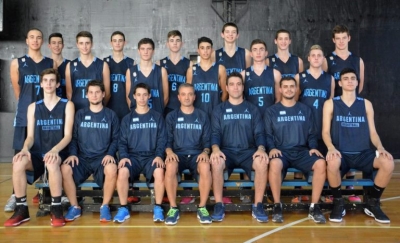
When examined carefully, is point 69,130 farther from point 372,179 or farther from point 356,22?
point 356,22

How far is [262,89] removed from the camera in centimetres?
473

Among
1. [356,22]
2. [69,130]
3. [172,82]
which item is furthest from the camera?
[356,22]

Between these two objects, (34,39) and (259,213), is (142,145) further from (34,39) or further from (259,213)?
(34,39)

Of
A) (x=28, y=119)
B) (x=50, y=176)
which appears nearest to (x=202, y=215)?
(x=50, y=176)

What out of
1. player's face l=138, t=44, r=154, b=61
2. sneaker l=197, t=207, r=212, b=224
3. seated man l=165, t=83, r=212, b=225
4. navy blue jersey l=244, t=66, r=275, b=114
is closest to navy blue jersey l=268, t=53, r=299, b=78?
navy blue jersey l=244, t=66, r=275, b=114

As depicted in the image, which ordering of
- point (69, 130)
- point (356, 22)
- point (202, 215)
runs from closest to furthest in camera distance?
1. point (202, 215)
2. point (69, 130)
3. point (356, 22)

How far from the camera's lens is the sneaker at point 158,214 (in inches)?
155

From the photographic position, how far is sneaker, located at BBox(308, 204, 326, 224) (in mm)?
3877

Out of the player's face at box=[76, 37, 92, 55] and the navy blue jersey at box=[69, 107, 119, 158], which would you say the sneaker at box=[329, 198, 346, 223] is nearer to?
the navy blue jersey at box=[69, 107, 119, 158]

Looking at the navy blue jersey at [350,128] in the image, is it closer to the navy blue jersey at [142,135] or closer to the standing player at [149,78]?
the navy blue jersey at [142,135]

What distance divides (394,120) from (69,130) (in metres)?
6.33

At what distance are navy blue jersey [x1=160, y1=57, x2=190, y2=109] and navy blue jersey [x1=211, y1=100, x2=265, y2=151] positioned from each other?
86 centimetres

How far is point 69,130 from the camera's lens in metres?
4.28

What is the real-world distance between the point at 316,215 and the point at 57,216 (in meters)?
2.47
